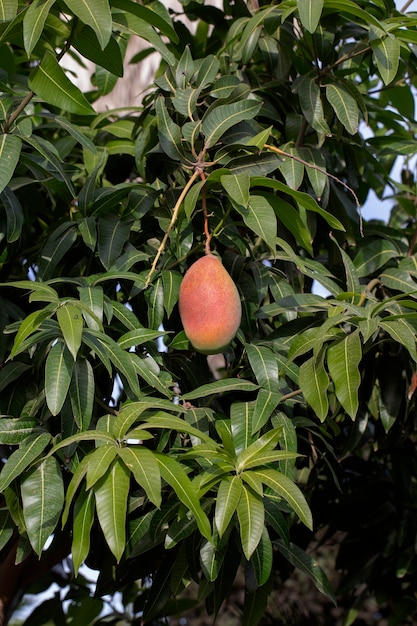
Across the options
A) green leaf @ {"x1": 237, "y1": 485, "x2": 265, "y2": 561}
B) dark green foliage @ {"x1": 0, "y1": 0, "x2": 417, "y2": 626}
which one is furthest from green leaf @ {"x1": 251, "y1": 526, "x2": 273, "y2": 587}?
green leaf @ {"x1": 237, "y1": 485, "x2": 265, "y2": 561}

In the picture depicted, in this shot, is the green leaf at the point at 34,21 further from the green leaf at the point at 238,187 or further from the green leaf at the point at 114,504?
the green leaf at the point at 114,504

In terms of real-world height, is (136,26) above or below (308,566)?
above

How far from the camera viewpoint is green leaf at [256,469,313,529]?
97 centimetres

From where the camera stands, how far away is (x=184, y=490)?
3.13ft

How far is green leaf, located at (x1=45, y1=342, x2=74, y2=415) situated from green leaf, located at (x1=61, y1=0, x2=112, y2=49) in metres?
0.39

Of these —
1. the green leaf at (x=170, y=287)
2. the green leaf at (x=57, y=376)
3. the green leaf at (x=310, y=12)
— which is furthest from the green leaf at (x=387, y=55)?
the green leaf at (x=57, y=376)

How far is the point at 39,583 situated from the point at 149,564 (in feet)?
1.61

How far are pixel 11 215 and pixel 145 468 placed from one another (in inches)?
21.0

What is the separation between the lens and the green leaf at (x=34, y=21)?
1.05 m

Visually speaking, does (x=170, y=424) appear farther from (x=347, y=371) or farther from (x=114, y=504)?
(x=347, y=371)

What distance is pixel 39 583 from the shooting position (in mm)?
1873

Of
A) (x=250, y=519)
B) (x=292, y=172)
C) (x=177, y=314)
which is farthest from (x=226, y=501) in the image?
(x=292, y=172)

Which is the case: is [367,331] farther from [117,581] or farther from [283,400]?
[117,581]

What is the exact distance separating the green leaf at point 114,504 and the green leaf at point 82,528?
0.05 meters
